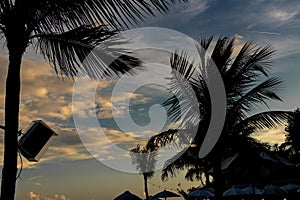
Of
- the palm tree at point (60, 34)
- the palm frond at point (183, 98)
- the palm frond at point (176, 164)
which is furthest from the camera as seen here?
the palm frond at point (176, 164)

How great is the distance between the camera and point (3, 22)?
389 centimetres

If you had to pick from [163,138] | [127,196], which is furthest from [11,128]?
[127,196]

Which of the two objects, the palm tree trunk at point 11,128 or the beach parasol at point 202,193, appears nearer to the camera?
the palm tree trunk at point 11,128

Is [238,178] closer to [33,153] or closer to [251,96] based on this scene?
[251,96]

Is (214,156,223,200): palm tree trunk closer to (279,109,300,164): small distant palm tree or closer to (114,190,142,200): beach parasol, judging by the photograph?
(114,190,142,200): beach parasol

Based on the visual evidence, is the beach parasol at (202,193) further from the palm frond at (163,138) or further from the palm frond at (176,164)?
the palm frond at (163,138)

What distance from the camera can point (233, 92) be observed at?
9750mm

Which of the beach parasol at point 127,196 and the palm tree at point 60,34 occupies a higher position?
the palm tree at point 60,34

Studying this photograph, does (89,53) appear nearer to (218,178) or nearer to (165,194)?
(218,178)

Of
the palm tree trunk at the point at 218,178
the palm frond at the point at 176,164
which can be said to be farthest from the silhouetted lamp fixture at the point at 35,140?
the palm frond at the point at 176,164

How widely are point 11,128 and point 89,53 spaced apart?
1351 millimetres

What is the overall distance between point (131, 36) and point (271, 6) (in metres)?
A: 8.50

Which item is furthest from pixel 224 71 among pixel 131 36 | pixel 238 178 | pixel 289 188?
pixel 238 178

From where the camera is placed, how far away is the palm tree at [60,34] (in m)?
3.69
